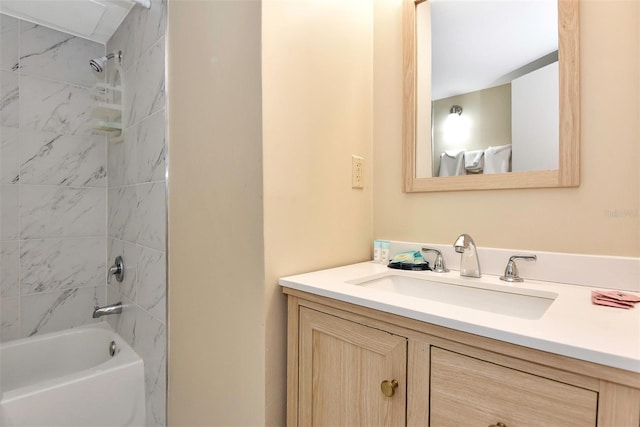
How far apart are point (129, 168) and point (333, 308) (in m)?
1.42

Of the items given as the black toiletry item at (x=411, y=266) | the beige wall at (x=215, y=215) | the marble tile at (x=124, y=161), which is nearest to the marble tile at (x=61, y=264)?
the marble tile at (x=124, y=161)

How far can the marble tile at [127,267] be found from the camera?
1607 millimetres

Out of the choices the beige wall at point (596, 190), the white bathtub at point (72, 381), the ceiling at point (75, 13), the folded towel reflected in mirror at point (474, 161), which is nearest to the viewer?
the beige wall at point (596, 190)

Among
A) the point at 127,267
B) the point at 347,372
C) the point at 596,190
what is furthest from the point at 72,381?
the point at 596,190

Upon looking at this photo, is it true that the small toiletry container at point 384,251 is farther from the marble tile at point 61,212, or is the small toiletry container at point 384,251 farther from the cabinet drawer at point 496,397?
the marble tile at point 61,212

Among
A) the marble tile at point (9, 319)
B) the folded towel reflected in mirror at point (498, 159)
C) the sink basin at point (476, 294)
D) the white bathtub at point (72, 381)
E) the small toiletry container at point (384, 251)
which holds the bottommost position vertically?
the white bathtub at point (72, 381)

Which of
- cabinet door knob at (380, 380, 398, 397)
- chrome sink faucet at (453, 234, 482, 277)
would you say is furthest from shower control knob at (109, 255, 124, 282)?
chrome sink faucet at (453, 234, 482, 277)

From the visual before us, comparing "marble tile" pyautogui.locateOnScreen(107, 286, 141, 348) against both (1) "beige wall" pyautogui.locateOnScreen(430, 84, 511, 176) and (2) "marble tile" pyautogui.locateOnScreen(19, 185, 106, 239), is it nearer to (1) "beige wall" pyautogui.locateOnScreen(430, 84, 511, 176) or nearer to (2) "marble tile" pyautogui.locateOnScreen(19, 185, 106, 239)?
(2) "marble tile" pyautogui.locateOnScreen(19, 185, 106, 239)

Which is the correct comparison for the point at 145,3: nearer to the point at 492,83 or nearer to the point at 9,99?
the point at 9,99

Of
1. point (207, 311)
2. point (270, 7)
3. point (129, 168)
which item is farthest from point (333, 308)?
point (129, 168)

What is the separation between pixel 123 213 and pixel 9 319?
0.80 meters

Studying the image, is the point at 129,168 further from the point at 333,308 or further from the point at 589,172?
the point at 589,172

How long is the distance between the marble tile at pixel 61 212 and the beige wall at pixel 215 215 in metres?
0.97

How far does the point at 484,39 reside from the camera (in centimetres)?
111
